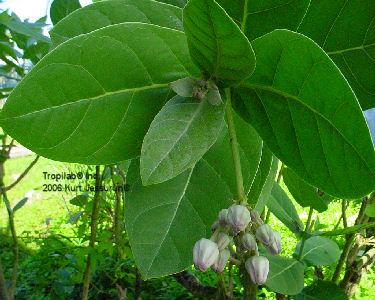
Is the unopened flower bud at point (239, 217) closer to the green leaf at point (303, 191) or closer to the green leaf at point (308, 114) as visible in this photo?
the green leaf at point (308, 114)

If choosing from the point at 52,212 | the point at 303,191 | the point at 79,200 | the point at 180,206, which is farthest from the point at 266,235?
the point at 52,212

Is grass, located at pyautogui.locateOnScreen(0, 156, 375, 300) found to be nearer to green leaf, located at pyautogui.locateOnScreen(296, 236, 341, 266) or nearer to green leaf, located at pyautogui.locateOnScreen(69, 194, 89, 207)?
green leaf, located at pyautogui.locateOnScreen(69, 194, 89, 207)

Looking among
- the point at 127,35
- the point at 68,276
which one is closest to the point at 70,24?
the point at 127,35

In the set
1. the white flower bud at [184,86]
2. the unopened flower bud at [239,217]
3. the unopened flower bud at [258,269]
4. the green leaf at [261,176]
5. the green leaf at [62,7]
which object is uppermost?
the green leaf at [62,7]

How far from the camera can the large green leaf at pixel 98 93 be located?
477 millimetres

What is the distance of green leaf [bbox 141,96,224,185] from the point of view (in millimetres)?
423

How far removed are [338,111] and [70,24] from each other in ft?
1.27

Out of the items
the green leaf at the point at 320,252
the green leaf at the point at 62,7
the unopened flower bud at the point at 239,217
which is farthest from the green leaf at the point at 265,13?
the green leaf at the point at 320,252

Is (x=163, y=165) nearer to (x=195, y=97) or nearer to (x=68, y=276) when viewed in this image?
(x=195, y=97)

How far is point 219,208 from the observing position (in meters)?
0.61

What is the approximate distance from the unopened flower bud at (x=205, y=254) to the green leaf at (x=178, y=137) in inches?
4.7

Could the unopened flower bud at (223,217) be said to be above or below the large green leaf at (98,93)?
below

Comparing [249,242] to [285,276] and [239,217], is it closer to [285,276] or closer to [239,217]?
[239,217]

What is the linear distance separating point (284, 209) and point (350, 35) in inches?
31.2
